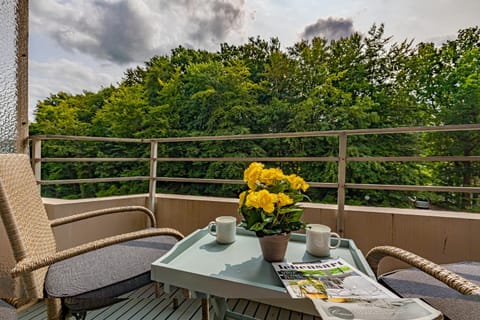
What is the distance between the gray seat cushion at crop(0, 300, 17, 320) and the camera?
16.0 inches

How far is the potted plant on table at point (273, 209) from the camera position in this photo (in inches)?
25.8

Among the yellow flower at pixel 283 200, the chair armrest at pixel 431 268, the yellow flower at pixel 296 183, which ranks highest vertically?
the yellow flower at pixel 296 183

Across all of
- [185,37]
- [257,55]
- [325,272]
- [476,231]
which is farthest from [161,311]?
[257,55]

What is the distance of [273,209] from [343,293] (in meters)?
0.25

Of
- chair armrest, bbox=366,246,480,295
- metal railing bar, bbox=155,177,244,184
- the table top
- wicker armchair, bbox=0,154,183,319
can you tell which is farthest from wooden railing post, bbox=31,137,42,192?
chair armrest, bbox=366,246,480,295

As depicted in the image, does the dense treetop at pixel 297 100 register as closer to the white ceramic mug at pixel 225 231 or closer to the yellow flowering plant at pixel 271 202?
the white ceramic mug at pixel 225 231

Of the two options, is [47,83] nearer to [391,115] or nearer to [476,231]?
[476,231]

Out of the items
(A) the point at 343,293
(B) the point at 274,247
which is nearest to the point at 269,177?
(B) the point at 274,247

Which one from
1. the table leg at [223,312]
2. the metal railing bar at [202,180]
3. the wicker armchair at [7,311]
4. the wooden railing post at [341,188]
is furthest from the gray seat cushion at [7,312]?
the wooden railing post at [341,188]

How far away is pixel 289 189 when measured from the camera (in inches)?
27.4

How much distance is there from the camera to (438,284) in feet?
2.02

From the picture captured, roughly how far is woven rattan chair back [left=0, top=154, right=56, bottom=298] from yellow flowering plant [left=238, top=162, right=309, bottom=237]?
60 centimetres

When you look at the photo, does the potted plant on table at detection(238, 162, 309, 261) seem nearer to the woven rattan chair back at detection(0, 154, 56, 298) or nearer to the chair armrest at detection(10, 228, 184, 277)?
the chair armrest at detection(10, 228, 184, 277)

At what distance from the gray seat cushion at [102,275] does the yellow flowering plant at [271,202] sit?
0.35 metres
